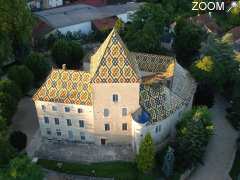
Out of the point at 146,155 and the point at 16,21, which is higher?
the point at 16,21

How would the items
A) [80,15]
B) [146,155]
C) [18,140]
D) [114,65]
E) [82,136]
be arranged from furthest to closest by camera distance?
1. [80,15]
2. [82,136]
3. [18,140]
4. [146,155]
5. [114,65]

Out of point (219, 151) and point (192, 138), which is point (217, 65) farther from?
point (192, 138)

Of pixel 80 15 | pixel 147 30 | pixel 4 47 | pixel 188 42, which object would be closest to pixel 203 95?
pixel 188 42

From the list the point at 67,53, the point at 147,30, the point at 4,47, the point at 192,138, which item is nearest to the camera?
the point at 192,138

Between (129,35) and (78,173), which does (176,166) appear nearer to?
(78,173)

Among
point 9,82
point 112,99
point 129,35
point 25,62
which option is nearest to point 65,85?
point 112,99

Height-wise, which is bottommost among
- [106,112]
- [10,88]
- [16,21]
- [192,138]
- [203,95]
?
[192,138]

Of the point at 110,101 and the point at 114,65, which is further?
the point at 110,101

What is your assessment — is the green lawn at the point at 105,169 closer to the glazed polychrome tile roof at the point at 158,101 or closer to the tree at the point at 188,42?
the glazed polychrome tile roof at the point at 158,101
